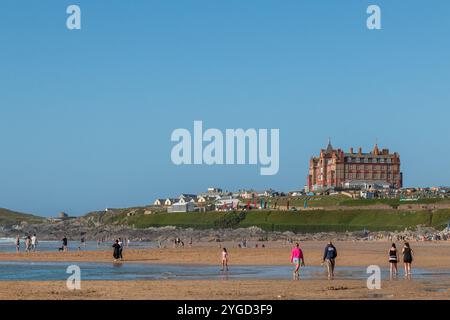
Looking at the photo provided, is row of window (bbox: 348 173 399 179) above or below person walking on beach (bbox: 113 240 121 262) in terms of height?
above

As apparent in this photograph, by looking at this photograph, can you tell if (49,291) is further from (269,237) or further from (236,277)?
(269,237)

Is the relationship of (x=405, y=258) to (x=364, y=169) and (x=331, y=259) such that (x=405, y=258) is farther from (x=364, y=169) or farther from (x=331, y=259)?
(x=364, y=169)

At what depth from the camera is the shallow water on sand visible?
36938mm

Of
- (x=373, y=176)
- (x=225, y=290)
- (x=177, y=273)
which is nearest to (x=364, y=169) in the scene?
(x=373, y=176)

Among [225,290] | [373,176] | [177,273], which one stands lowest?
[177,273]

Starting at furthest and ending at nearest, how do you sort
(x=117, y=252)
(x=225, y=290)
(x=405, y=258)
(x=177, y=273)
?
(x=117, y=252), (x=177, y=273), (x=405, y=258), (x=225, y=290)

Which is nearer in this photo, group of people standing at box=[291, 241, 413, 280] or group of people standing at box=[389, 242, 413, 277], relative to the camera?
group of people standing at box=[291, 241, 413, 280]

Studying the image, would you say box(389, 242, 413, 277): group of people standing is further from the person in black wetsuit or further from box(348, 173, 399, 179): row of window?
box(348, 173, 399, 179): row of window

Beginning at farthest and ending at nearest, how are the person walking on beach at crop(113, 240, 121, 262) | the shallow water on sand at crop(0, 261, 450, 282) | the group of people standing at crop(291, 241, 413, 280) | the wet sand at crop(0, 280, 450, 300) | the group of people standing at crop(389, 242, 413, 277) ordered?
1. the person walking on beach at crop(113, 240, 121, 262)
2. the shallow water on sand at crop(0, 261, 450, 282)
3. the group of people standing at crop(389, 242, 413, 277)
4. the group of people standing at crop(291, 241, 413, 280)
5. the wet sand at crop(0, 280, 450, 300)

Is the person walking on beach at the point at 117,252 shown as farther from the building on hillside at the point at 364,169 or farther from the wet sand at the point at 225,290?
the building on hillside at the point at 364,169

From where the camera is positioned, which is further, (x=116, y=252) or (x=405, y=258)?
(x=116, y=252)

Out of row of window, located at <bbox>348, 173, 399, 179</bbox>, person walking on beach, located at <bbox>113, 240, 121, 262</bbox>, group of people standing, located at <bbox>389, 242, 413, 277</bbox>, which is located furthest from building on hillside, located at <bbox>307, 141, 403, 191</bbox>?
group of people standing, located at <bbox>389, 242, 413, 277</bbox>

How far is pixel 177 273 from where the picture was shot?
40594mm
